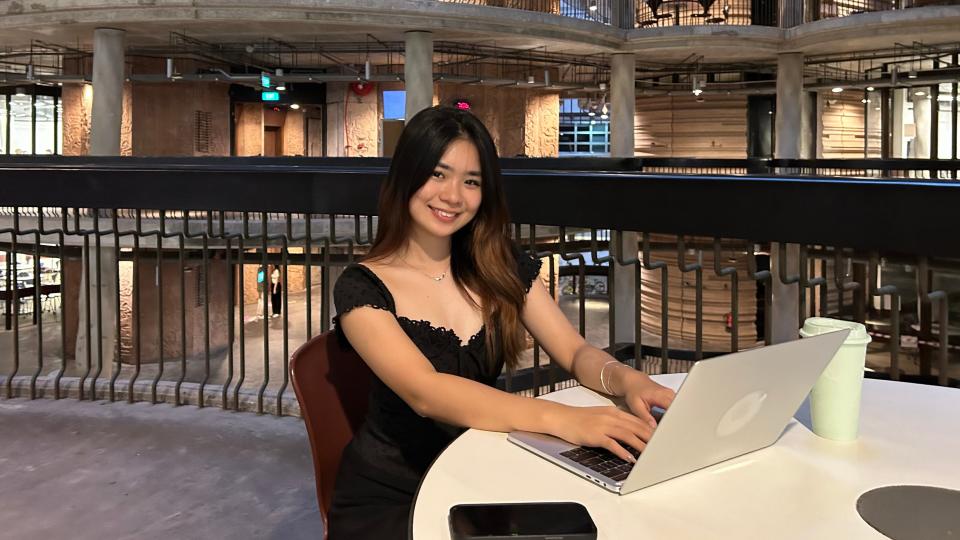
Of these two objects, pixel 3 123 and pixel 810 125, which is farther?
pixel 3 123

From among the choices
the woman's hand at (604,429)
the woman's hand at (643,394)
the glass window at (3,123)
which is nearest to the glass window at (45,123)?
the glass window at (3,123)

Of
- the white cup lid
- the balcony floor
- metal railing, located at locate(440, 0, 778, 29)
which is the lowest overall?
the balcony floor

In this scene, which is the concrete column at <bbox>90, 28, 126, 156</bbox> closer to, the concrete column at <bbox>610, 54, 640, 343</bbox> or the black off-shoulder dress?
the concrete column at <bbox>610, 54, 640, 343</bbox>

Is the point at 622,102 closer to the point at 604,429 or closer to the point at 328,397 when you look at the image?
the point at 328,397

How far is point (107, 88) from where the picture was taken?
604 inches

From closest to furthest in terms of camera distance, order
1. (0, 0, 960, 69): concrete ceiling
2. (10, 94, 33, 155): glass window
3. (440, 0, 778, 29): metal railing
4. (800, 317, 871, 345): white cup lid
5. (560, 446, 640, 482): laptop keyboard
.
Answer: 1. (560, 446, 640, 482): laptop keyboard
2. (800, 317, 871, 345): white cup lid
3. (0, 0, 960, 69): concrete ceiling
4. (440, 0, 778, 29): metal railing
5. (10, 94, 33, 155): glass window

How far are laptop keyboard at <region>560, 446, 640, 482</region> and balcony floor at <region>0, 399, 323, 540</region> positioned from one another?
5.02ft

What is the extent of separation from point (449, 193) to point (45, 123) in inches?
980

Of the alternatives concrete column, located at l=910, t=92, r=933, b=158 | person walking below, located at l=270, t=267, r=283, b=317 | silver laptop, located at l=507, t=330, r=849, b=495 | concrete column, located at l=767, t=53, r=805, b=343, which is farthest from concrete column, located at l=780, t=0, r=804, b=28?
silver laptop, located at l=507, t=330, r=849, b=495

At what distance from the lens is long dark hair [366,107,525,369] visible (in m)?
1.92

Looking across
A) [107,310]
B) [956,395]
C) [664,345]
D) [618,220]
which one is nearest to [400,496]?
[956,395]

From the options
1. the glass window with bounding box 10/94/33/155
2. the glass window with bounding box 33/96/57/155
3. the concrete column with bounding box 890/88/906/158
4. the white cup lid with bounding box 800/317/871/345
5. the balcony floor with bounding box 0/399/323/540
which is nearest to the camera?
the white cup lid with bounding box 800/317/871/345

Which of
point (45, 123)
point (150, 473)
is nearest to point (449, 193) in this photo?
point (150, 473)

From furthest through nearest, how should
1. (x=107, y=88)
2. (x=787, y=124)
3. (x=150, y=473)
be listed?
(x=787, y=124), (x=107, y=88), (x=150, y=473)
